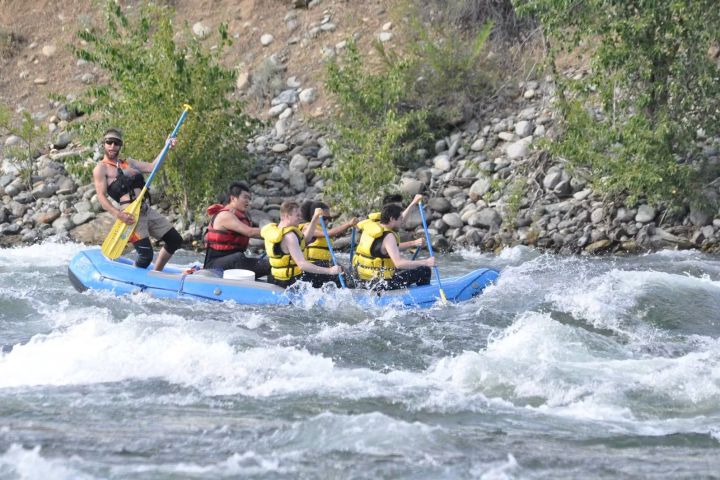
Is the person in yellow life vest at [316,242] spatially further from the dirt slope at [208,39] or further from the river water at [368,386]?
the dirt slope at [208,39]

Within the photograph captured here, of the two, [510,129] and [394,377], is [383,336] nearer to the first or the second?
[394,377]

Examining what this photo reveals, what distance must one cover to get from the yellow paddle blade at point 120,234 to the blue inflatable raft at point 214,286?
0.27 ft

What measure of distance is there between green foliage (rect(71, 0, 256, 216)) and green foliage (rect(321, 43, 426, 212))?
163cm

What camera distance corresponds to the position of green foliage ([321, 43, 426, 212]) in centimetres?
1341

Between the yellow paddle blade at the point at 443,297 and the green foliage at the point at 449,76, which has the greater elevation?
the yellow paddle blade at the point at 443,297

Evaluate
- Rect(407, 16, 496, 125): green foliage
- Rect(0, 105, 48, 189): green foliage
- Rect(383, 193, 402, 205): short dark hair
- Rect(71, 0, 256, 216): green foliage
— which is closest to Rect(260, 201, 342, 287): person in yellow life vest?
Rect(383, 193, 402, 205): short dark hair

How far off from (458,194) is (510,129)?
178cm

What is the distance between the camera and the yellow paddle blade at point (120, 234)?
9.50 m

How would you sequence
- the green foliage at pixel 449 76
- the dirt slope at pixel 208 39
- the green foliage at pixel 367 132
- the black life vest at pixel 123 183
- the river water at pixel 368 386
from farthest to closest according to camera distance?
the dirt slope at pixel 208 39 → the green foliage at pixel 449 76 → the green foliage at pixel 367 132 → the black life vest at pixel 123 183 → the river water at pixel 368 386

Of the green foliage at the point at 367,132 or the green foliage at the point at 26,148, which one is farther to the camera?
the green foliage at the point at 26,148

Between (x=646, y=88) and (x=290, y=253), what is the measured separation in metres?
5.74

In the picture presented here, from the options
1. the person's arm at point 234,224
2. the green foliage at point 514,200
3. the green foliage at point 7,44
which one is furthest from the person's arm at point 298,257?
the green foliage at point 7,44

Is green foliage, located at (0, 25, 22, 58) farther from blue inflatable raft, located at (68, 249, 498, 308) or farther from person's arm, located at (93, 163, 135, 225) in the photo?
person's arm, located at (93, 163, 135, 225)

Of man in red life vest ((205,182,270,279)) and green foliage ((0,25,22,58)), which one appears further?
green foliage ((0,25,22,58))
